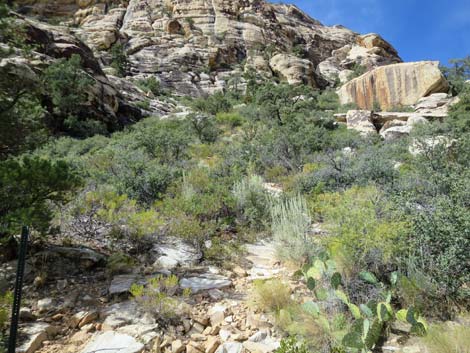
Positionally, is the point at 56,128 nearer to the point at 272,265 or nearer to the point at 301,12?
the point at 272,265

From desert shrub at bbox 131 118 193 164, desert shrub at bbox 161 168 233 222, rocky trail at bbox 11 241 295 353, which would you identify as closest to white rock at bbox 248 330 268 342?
rocky trail at bbox 11 241 295 353

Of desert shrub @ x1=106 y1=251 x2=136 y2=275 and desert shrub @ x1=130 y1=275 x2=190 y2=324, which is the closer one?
desert shrub @ x1=130 y1=275 x2=190 y2=324

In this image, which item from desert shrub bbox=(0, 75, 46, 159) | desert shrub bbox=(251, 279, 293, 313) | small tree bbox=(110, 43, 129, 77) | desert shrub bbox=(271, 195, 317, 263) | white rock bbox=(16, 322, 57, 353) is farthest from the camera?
small tree bbox=(110, 43, 129, 77)

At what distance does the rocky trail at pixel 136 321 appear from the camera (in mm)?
2299

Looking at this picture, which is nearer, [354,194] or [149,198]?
[354,194]

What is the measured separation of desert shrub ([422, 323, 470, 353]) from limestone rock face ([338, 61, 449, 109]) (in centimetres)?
2273

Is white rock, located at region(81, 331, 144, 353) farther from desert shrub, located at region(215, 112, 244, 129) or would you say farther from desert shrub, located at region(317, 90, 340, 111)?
desert shrub, located at region(317, 90, 340, 111)

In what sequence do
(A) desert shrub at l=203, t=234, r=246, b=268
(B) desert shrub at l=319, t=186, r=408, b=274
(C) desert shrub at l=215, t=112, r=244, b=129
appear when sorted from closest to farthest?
(B) desert shrub at l=319, t=186, r=408, b=274 → (A) desert shrub at l=203, t=234, r=246, b=268 → (C) desert shrub at l=215, t=112, r=244, b=129

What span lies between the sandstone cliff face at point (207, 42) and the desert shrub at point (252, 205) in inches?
1075

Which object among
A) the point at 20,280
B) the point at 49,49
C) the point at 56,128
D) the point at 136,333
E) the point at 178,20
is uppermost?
the point at 178,20

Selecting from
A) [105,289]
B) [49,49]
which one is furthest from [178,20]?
[105,289]

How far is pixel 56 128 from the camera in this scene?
16.2 m

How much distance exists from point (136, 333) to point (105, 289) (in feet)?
3.05

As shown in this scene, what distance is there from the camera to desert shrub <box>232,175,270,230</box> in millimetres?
5016
